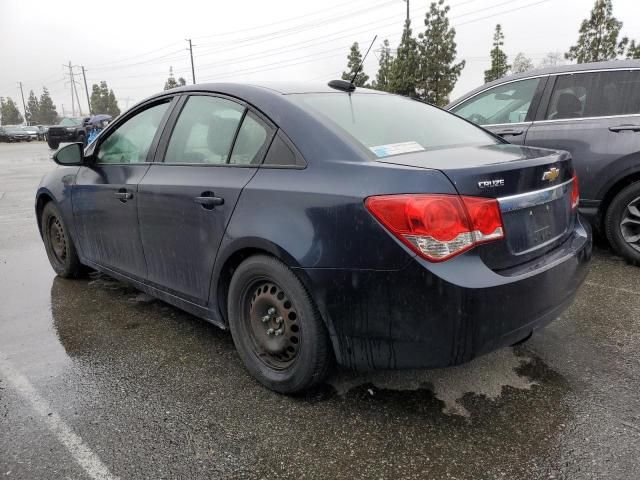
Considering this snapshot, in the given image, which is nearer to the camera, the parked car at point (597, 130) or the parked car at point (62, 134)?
the parked car at point (597, 130)

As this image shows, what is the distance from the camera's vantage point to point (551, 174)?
243 cm

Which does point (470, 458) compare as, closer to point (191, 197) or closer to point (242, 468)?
point (242, 468)

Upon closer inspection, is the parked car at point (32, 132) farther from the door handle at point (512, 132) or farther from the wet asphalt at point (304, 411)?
the door handle at point (512, 132)

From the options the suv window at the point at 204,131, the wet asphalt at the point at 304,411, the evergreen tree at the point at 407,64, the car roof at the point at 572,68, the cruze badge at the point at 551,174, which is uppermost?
the evergreen tree at the point at 407,64

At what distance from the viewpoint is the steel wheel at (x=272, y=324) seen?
247 cm

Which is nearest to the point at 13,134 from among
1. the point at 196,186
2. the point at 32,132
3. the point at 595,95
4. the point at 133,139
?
the point at 32,132

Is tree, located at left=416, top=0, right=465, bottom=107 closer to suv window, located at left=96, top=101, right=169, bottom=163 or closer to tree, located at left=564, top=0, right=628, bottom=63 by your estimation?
tree, located at left=564, top=0, right=628, bottom=63

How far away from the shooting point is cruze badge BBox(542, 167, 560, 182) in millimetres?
2386

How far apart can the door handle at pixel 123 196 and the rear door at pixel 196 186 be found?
0.14 meters

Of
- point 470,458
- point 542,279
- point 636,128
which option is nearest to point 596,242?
point 636,128

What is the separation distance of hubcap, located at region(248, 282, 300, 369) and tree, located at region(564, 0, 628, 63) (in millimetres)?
29436

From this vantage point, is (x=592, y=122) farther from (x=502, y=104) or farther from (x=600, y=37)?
(x=600, y=37)

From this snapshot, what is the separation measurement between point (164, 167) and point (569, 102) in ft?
11.9

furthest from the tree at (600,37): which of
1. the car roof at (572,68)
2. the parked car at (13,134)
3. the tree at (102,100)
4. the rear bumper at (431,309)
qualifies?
the tree at (102,100)
